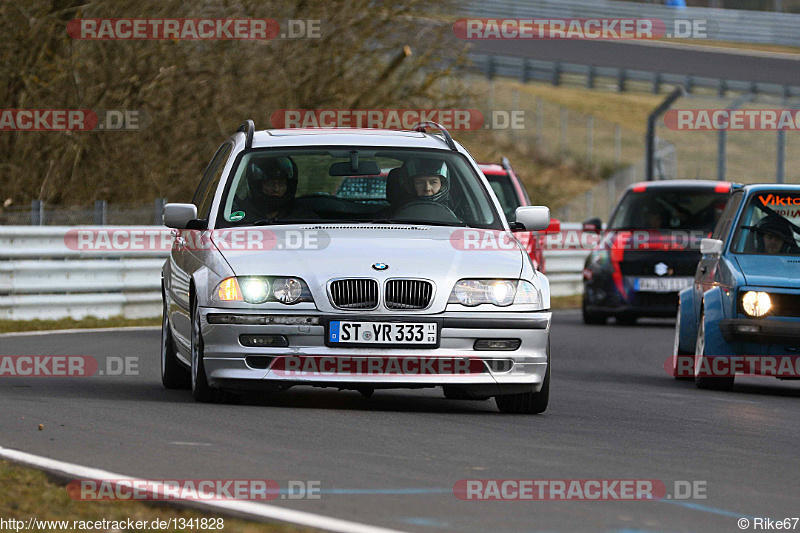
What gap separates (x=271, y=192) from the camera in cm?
1055

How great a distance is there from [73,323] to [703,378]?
8.71 meters

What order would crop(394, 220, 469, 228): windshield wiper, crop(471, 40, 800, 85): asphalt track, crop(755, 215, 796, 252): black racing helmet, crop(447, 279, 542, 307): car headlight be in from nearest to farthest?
crop(447, 279, 542, 307): car headlight < crop(394, 220, 469, 228): windshield wiper < crop(755, 215, 796, 252): black racing helmet < crop(471, 40, 800, 85): asphalt track

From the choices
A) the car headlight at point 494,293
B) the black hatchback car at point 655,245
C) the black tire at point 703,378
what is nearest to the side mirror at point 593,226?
the black hatchback car at point 655,245

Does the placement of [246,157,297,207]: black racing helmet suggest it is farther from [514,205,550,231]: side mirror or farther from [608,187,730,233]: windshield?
[608,187,730,233]: windshield

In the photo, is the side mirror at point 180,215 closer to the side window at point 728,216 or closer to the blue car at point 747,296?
the blue car at point 747,296

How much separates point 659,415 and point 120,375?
4.26 metres

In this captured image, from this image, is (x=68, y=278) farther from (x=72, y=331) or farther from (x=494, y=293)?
(x=494, y=293)

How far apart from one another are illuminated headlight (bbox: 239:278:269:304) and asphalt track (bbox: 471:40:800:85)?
39.3m

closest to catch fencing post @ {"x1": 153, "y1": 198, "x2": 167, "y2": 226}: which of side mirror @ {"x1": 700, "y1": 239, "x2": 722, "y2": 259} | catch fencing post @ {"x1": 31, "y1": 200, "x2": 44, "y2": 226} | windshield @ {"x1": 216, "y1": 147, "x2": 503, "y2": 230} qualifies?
catch fencing post @ {"x1": 31, "y1": 200, "x2": 44, "y2": 226}

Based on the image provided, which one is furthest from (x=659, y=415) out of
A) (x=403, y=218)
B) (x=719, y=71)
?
(x=719, y=71)

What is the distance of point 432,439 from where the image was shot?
27.7 ft

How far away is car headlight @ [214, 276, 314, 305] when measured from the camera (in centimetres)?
941

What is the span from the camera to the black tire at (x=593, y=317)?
72.6 ft

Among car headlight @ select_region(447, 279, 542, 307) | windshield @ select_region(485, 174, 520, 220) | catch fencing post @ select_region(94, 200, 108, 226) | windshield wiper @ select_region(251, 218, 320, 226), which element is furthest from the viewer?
catch fencing post @ select_region(94, 200, 108, 226)
